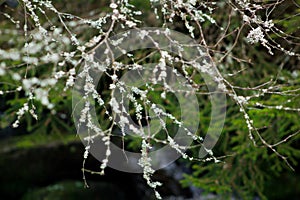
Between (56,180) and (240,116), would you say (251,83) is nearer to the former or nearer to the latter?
(240,116)

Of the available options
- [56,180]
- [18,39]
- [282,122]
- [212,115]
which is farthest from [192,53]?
[56,180]

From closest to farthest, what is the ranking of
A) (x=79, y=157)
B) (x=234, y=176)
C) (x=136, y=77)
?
1. (x=136, y=77)
2. (x=234, y=176)
3. (x=79, y=157)

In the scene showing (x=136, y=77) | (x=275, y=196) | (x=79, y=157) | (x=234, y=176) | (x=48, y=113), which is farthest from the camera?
(x=79, y=157)

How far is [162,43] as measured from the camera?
8.57ft

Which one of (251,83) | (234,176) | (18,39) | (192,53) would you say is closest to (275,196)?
(234,176)

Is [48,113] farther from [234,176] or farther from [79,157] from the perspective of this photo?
[79,157]

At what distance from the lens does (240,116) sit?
2715 mm

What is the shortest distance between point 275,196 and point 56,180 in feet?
6.71

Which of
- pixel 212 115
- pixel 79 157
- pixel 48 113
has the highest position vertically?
pixel 212 115

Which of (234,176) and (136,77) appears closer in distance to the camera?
(136,77)

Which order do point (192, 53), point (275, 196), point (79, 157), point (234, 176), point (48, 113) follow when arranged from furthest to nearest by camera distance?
point (79, 157), point (275, 196), point (48, 113), point (234, 176), point (192, 53)

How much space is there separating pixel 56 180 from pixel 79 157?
0.36m

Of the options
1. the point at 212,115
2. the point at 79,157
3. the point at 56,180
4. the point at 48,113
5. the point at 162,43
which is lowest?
the point at 56,180

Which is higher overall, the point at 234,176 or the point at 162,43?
the point at 162,43
